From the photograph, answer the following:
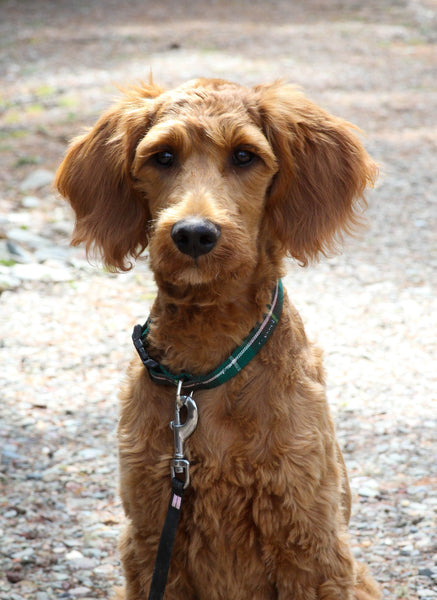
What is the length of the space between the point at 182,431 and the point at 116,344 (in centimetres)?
304

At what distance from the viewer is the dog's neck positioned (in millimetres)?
2854

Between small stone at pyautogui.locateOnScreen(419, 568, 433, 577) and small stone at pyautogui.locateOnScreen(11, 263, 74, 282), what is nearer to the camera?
small stone at pyautogui.locateOnScreen(419, 568, 433, 577)

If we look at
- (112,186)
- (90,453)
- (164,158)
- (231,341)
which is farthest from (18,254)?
(231,341)

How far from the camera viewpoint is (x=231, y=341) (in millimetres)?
2861

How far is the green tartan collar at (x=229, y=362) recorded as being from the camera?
280cm

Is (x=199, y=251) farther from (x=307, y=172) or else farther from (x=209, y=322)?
(x=307, y=172)

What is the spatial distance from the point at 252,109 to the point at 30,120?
8368 mm

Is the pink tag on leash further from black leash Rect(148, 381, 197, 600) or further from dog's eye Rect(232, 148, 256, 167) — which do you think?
dog's eye Rect(232, 148, 256, 167)

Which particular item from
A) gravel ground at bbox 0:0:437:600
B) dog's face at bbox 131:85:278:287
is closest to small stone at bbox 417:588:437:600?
gravel ground at bbox 0:0:437:600

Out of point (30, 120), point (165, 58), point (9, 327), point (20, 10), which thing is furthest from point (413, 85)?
point (20, 10)

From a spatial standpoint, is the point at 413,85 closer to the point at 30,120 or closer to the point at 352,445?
the point at 30,120

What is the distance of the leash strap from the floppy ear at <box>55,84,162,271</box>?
0.90 metres

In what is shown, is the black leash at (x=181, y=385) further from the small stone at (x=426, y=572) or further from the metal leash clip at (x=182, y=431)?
the small stone at (x=426, y=572)

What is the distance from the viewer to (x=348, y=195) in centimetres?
305
